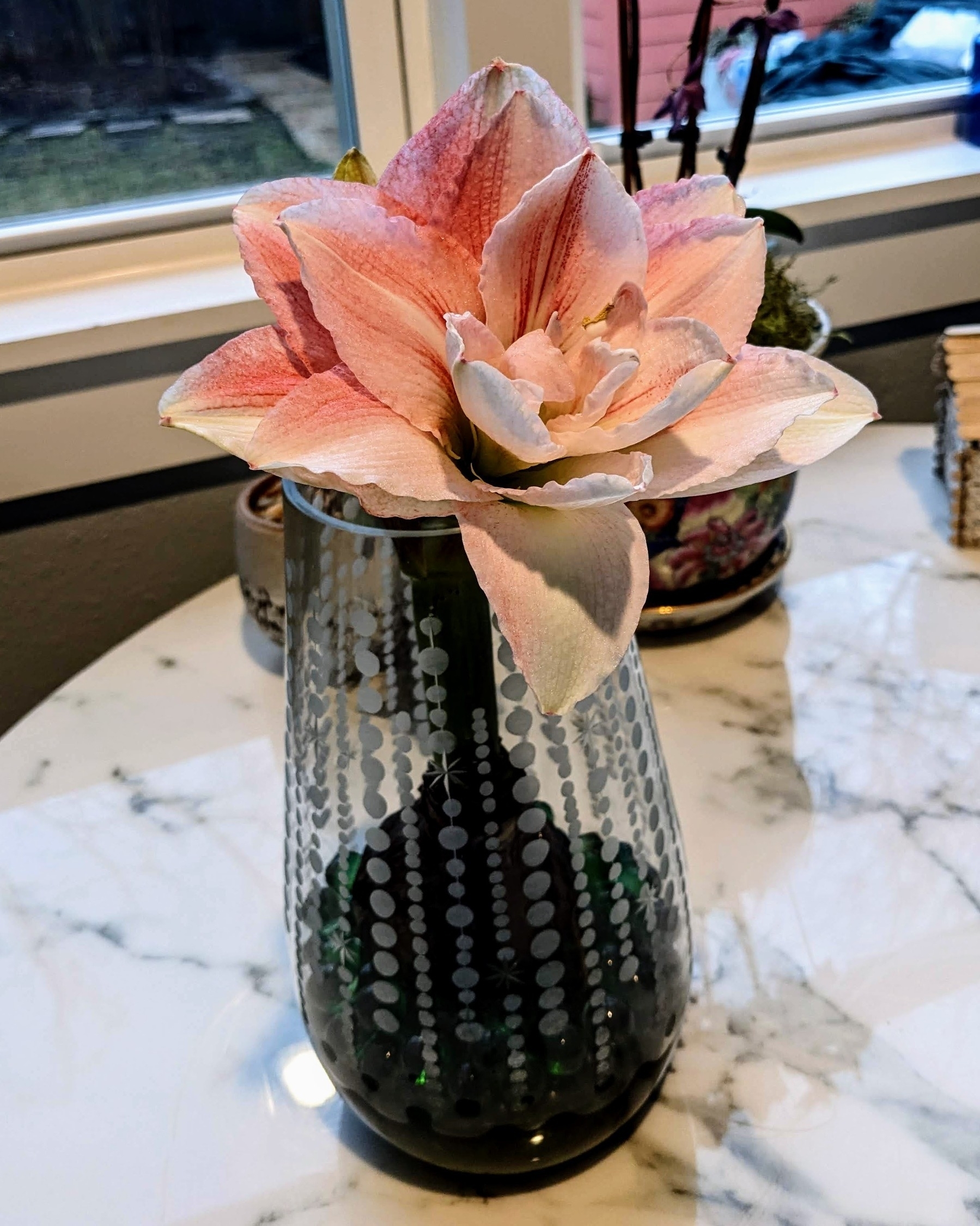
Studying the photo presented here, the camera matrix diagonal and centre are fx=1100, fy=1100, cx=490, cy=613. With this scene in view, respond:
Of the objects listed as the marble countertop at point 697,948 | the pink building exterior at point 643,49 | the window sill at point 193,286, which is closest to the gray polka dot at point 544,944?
the marble countertop at point 697,948

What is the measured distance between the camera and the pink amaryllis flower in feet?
0.79

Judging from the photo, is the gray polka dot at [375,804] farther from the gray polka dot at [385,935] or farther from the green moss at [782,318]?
the green moss at [782,318]

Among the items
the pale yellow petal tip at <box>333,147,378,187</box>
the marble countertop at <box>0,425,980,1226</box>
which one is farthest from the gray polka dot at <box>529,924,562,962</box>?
the pale yellow petal tip at <box>333,147,378,187</box>

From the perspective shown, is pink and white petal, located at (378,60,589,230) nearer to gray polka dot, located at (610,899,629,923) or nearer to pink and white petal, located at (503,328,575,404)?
pink and white petal, located at (503,328,575,404)

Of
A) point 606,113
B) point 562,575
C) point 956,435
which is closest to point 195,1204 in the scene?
point 562,575

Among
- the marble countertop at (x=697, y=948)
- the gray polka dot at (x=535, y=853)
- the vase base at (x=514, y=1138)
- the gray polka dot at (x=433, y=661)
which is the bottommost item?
the marble countertop at (x=697, y=948)

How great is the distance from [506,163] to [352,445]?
0.08 meters

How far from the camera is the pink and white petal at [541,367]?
0.25 m

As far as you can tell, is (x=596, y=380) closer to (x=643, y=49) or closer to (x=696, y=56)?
(x=696, y=56)

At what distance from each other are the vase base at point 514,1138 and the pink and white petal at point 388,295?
8.9 inches

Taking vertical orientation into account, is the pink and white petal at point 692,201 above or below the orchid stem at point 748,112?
above

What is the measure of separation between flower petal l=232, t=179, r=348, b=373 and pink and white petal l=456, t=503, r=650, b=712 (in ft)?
0.19

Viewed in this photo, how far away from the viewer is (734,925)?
18.8 inches

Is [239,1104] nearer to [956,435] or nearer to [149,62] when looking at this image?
[956,435]
